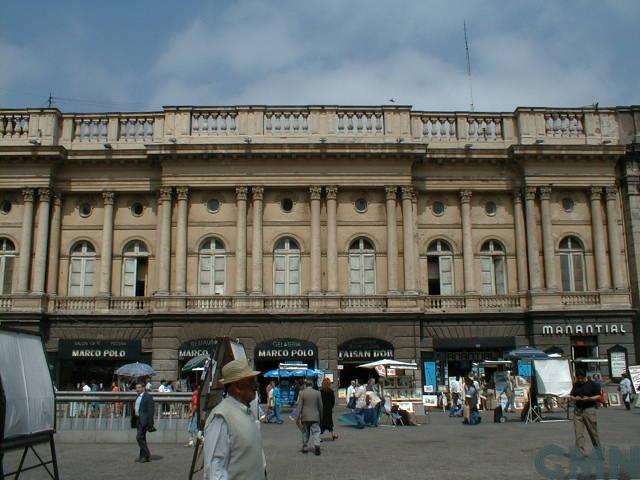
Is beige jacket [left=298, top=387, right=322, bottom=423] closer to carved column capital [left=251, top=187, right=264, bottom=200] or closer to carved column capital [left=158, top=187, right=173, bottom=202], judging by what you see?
carved column capital [left=251, top=187, right=264, bottom=200]

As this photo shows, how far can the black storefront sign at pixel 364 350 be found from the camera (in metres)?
34.3

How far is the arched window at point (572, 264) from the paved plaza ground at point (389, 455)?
13.6 metres

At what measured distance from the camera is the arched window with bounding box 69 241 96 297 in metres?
36.4

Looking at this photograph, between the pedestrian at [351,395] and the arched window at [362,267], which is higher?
the arched window at [362,267]

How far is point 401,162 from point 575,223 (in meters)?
9.46

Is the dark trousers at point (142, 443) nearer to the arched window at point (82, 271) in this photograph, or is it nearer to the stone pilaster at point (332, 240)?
the stone pilaster at point (332, 240)

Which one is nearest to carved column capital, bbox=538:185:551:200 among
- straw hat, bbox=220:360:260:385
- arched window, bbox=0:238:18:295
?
arched window, bbox=0:238:18:295

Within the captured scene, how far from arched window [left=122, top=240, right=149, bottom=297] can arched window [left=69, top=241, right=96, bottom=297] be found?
1548mm

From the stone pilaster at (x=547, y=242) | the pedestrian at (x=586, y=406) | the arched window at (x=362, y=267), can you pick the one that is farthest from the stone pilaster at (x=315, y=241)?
the pedestrian at (x=586, y=406)

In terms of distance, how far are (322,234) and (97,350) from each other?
12.2 meters

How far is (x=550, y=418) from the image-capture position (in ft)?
87.6

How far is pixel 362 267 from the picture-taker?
3622cm

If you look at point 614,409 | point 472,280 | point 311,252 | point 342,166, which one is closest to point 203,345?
point 311,252

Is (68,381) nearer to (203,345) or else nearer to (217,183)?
(203,345)
